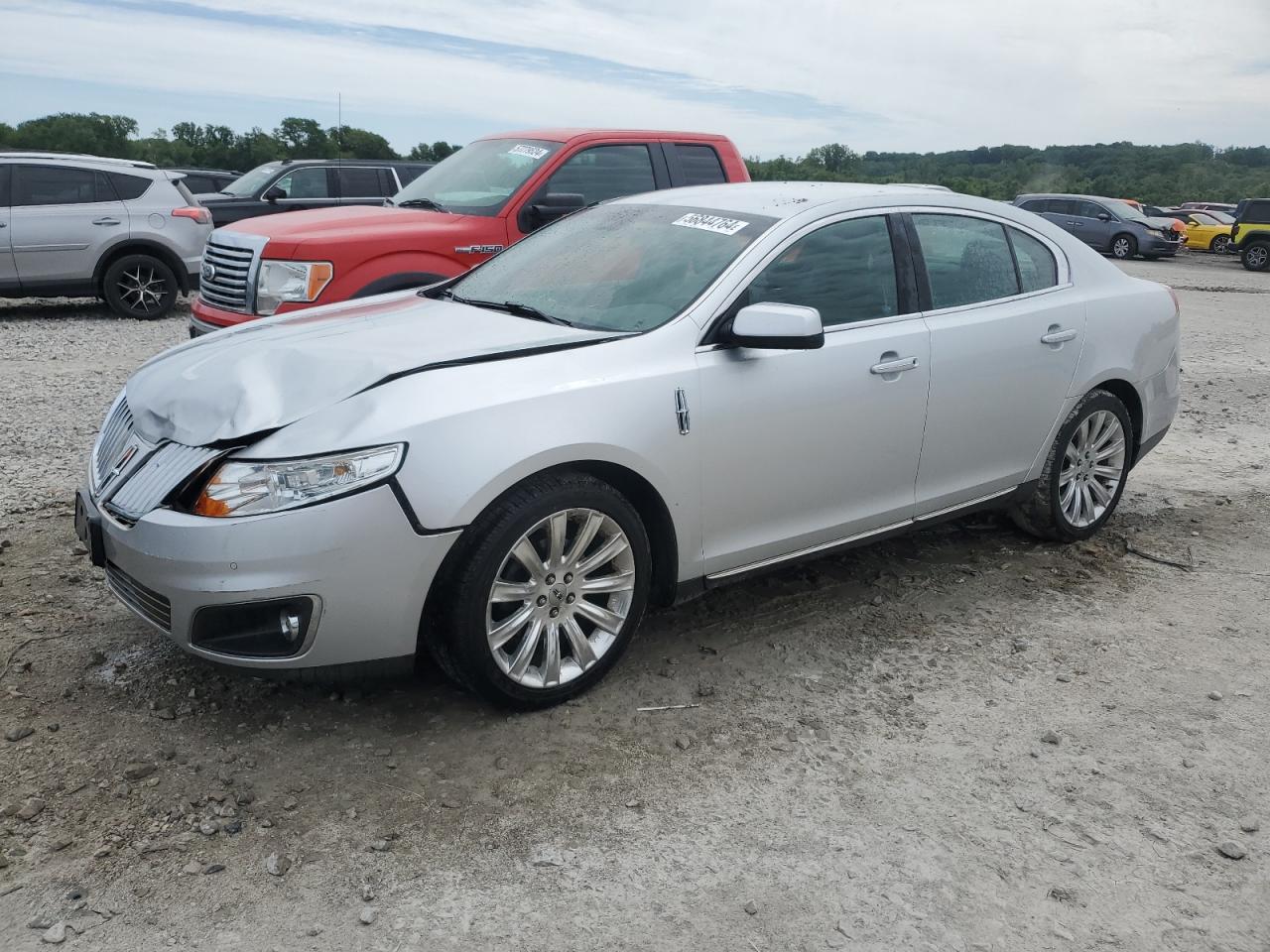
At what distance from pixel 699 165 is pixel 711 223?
4.16 metres

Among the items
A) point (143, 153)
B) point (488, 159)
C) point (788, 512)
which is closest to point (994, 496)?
point (788, 512)

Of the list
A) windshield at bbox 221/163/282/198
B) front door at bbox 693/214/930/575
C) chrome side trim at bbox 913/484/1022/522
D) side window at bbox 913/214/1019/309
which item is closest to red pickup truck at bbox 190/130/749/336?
side window at bbox 913/214/1019/309

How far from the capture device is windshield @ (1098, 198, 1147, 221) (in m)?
26.6

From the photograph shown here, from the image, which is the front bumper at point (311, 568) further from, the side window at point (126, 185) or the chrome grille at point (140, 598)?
the side window at point (126, 185)

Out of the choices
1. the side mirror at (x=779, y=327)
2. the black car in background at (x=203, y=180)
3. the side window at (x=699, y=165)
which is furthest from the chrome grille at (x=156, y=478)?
the black car in background at (x=203, y=180)

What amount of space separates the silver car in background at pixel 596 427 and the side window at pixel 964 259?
0.5 inches

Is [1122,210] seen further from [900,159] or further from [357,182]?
[357,182]

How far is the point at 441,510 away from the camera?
3.22m

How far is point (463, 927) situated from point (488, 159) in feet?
20.6

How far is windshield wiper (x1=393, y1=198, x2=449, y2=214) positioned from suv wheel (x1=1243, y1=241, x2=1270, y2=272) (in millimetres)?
24297

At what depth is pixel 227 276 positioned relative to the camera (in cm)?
714

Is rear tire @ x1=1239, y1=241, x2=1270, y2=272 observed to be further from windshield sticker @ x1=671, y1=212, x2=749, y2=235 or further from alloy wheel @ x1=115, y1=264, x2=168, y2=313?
windshield sticker @ x1=671, y1=212, x2=749, y2=235

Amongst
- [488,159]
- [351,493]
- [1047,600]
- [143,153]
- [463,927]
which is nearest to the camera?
[463,927]

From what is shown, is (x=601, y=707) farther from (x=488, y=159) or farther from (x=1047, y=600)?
(x=488, y=159)
